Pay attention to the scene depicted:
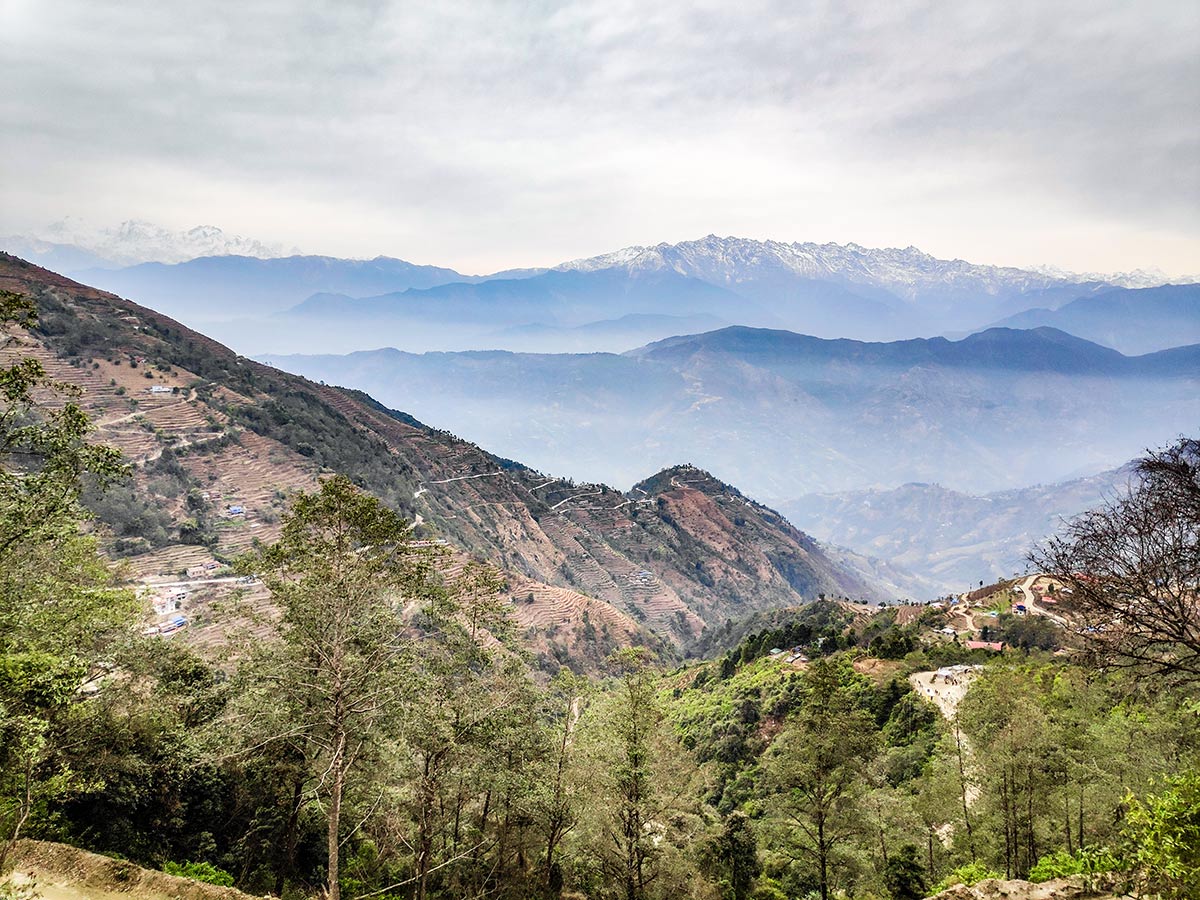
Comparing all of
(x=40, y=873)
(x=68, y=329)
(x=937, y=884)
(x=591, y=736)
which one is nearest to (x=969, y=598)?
(x=937, y=884)

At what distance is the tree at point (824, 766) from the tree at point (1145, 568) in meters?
10.2

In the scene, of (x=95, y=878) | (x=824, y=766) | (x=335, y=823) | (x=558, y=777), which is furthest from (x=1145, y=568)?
(x=95, y=878)

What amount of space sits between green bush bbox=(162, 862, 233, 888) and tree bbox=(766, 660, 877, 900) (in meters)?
19.4

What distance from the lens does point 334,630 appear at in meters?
16.0

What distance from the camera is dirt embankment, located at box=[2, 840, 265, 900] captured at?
15227mm

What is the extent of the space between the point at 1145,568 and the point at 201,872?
2763 cm

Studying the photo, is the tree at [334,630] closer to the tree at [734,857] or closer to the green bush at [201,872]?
the green bush at [201,872]

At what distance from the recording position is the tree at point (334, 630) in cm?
1625

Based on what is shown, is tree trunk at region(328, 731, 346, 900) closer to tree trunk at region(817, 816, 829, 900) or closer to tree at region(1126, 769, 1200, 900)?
tree at region(1126, 769, 1200, 900)

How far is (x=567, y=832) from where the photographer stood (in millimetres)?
21641

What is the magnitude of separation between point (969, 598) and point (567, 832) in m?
93.3

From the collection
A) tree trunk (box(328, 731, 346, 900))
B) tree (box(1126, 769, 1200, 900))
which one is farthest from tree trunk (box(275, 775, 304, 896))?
tree (box(1126, 769, 1200, 900))

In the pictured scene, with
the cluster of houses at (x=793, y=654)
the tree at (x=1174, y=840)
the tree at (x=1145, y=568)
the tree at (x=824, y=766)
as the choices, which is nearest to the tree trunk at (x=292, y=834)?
the tree at (x=824, y=766)

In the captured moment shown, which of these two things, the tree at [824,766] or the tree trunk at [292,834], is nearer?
the tree trunk at [292,834]
